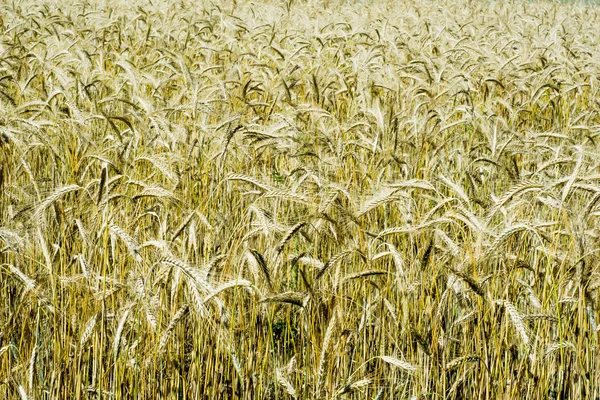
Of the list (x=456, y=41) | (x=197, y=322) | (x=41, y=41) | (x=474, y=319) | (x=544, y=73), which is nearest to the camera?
(x=197, y=322)

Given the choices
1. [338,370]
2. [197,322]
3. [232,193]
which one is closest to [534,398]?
[338,370]

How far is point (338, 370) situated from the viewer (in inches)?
82.8

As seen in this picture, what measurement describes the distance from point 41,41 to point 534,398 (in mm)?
4922

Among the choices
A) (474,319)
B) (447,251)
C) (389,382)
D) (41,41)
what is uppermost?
(41,41)

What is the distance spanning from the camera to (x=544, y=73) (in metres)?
4.86

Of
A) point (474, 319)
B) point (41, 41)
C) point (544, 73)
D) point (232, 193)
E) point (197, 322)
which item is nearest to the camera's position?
point (197, 322)

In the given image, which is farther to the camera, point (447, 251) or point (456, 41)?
point (456, 41)

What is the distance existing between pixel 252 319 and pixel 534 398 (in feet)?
3.09

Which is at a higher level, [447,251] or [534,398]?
[447,251]

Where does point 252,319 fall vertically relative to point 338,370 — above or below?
above

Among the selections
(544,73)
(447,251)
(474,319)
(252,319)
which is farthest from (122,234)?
(544,73)

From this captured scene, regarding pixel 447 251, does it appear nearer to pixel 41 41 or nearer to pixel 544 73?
pixel 544 73

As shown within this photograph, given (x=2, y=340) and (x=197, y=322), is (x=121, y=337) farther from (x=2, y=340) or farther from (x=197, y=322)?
(x=2, y=340)

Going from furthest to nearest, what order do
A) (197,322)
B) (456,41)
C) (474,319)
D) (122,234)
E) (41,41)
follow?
(456,41)
(41,41)
(474,319)
(197,322)
(122,234)
